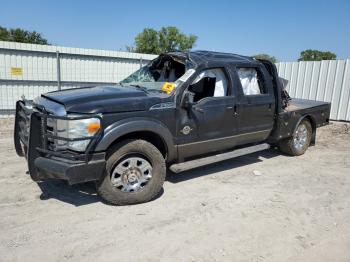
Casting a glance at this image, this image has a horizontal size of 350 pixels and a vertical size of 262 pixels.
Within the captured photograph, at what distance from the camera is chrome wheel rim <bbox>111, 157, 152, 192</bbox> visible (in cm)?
408

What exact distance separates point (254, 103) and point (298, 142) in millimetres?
2074

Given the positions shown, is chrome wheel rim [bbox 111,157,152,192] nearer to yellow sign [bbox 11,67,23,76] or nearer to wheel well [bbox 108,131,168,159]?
wheel well [bbox 108,131,168,159]

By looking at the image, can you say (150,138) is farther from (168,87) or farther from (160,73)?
(160,73)

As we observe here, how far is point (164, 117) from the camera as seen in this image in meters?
4.39

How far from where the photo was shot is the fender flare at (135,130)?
383cm

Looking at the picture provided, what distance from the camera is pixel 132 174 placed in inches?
164

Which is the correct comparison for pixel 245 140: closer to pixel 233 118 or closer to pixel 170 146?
pixel 233 118

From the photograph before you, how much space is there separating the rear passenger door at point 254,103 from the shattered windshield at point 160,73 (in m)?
0.93

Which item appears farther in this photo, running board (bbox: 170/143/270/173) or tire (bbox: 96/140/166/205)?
running board (bbox: 170/143/270/173)

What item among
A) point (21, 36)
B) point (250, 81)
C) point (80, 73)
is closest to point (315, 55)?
point (21, 36)

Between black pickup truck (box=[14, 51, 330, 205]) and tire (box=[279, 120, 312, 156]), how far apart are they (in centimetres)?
40

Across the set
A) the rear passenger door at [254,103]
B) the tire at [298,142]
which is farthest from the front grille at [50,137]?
the tire at [298,142]

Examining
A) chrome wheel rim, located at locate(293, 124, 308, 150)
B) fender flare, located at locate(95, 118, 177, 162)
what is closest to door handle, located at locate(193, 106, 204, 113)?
fender flare, located at locate(95, 118, 177, 162)

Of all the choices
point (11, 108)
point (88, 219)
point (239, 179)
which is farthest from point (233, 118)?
point (11, 108)
